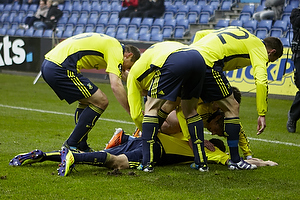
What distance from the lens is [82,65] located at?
510cm

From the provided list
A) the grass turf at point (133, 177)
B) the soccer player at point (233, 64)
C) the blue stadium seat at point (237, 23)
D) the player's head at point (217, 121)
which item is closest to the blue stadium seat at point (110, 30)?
the blue stadium seat at point (237, 23)

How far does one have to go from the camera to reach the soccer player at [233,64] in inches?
→ 174

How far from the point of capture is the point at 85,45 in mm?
5020

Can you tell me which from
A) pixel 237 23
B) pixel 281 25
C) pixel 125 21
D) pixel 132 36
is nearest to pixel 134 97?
pixel 281 25

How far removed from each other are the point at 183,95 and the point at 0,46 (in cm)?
1320

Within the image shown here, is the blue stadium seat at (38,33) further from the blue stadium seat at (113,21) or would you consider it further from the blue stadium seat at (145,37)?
the blue stadium seat at (145,37)

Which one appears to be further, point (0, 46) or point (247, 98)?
point (0, 46)

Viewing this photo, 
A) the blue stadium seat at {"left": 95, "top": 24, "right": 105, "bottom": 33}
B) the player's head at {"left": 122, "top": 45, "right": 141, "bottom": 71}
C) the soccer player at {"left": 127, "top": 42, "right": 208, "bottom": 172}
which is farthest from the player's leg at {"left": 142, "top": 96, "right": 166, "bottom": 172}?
the blue stadium seat at {"left": 95, "top": 24, "right": 105, "bottom": 33}

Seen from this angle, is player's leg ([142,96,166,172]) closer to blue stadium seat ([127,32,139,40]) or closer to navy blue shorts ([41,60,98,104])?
navy blue shorts ([41,60,98,104])

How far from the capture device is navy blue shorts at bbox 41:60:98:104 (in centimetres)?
487

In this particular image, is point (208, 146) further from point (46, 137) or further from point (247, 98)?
point (247, 98)

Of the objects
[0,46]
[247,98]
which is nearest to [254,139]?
[247,98]

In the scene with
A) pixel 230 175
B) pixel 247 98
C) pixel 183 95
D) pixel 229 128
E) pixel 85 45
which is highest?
pixel 85 45

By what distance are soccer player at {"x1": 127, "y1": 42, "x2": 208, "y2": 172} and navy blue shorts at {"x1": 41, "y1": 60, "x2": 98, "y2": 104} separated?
614 mm
